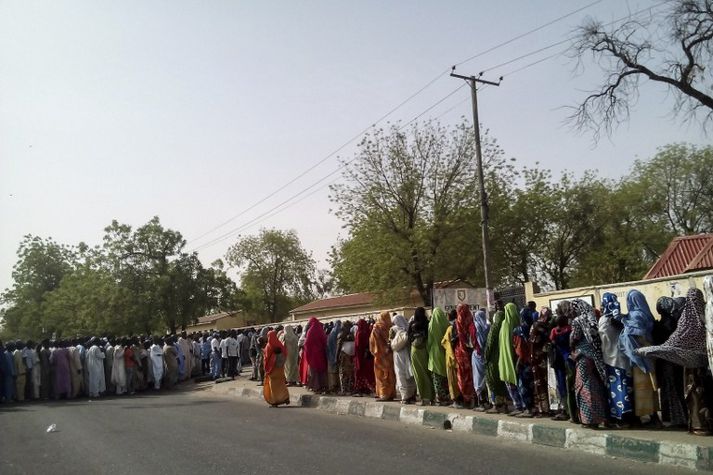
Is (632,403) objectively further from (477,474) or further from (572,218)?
(572,218)

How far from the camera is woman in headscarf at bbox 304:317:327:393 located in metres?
13.3

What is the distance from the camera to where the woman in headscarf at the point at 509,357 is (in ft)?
27.6

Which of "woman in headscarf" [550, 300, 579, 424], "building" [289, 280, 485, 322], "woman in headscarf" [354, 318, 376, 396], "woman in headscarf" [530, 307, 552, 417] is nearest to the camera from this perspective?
"woman in headscarf" [550, 300, 579, 424]

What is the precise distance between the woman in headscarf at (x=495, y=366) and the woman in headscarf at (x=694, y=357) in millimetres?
2622

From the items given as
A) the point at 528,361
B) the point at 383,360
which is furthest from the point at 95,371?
the point at 528,361

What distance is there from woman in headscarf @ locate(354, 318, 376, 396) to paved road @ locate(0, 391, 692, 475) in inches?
50.4

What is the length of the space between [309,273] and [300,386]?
44262mm

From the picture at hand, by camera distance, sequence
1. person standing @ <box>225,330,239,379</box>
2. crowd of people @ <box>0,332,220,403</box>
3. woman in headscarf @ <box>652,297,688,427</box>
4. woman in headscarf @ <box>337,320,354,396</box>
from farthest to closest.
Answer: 1. person standing @ <box>225,330,239,379</box>
2. crowd of people @ <box>0,332,220,403</box>
3. woman in headscarf @ <box>337,320,354,396</box>
4. woman in headscarf @ <box>652,297,688,427</box>

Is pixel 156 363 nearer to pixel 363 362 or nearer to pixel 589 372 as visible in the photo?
pixel 363 362

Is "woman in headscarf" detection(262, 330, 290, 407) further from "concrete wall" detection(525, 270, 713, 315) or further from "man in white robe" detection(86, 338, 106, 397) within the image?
"man in white robe" detection(86, 338, 106, 397)

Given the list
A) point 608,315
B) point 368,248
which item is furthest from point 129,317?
point 608,315

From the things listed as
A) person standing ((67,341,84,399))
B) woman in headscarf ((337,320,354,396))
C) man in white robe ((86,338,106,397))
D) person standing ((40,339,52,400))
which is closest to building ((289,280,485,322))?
woman in headscarf ((337,320,354,396))

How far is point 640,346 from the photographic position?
6746mm

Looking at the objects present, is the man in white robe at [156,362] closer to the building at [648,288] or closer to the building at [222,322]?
the building at [648,288]
